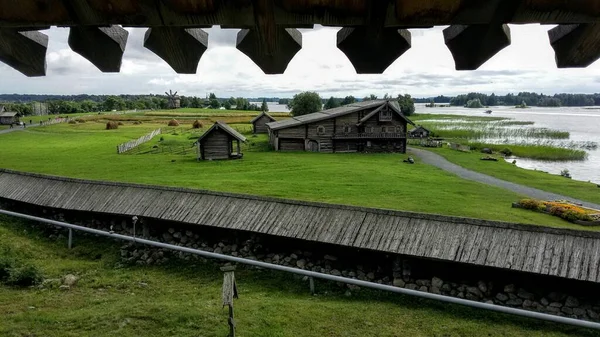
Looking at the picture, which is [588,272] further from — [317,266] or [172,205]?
[172,205]

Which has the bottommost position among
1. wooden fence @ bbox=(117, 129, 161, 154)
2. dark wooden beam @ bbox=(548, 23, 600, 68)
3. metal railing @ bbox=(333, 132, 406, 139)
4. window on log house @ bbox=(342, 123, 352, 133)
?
wooden fence @ bbox=(117, 129, 161, 154)

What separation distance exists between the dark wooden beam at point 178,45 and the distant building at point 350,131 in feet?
142

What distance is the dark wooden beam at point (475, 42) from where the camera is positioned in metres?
2.28

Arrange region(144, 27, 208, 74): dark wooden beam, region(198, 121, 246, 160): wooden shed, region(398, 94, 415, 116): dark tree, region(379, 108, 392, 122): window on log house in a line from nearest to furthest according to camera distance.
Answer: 1. region(144, 27, 208, 74): dark wooden beam
2. region(198, 121, 246, 160): wooden shed
3. region(379, 108, 392, 122): window on log house
4. region(398, 94, 415, 116): dark tree

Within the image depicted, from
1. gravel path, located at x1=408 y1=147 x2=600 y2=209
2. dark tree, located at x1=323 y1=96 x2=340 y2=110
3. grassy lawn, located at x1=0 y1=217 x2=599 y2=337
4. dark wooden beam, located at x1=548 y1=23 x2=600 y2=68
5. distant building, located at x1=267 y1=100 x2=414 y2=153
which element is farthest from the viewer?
dark tree, located at x1=323 y1=96 x2=340 y2=110

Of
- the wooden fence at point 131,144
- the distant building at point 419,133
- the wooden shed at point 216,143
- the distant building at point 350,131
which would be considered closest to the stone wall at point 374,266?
the wooden shed at point 216,143

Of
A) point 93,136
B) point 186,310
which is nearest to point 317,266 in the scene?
point 186,310

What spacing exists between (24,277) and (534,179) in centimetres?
3091

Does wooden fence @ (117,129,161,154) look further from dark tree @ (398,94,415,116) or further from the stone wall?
dark tree @ (398,94,415,116)

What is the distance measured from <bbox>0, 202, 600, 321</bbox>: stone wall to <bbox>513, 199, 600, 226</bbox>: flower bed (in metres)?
7.48

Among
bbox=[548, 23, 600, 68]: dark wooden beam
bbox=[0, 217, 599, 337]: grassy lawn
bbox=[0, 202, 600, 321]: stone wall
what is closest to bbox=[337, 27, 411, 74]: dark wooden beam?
bbox=[548, 23, 600, 68]: dark wooden beam

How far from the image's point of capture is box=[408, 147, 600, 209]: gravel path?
2402 centimetres

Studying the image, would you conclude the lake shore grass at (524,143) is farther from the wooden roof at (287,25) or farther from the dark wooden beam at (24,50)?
the dark wooden beam at (24,50)

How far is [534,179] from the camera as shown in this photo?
30750 mm
